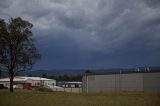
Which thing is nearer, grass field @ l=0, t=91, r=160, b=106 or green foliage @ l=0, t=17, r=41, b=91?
grass field @ l=0, t=91, r=160, b=106

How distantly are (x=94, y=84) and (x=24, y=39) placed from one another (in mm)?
27090

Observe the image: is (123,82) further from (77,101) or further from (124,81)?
(77,101)

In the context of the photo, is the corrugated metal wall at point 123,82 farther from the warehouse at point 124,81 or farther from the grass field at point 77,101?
the grass field at point 77,101

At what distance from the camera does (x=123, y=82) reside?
7781 cm

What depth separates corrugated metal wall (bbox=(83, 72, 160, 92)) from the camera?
236 ft

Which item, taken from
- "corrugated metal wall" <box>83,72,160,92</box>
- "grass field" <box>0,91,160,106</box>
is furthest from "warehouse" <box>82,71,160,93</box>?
"grass field" <box>0,91,160,106</box>

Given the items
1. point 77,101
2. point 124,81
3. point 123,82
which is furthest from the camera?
point 123,82

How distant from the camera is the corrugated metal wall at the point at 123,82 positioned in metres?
71.9

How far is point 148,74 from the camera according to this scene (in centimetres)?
7269

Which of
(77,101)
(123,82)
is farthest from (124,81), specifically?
(77,101)

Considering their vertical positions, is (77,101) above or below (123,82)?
below

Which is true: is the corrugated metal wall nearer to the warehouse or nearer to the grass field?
the warehouse

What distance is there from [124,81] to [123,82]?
38cm

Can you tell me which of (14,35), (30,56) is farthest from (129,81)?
(14,35)
